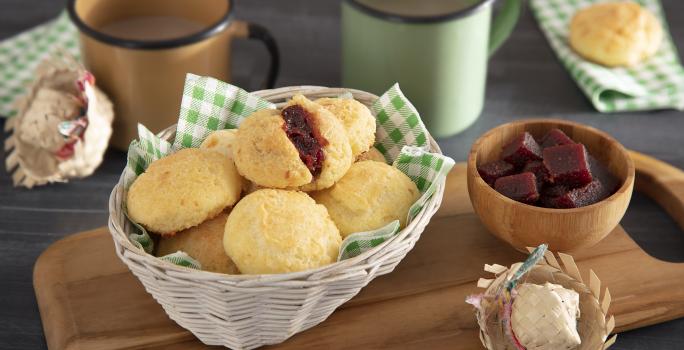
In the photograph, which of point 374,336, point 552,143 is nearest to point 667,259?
point 552,143

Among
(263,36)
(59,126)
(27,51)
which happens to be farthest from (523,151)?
(27,51)

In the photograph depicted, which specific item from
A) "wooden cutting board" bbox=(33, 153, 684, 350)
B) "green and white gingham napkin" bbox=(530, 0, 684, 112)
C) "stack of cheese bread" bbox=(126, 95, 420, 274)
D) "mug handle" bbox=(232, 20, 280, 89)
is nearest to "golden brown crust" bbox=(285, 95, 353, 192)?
"stack of cheese bread" bbox=(126, 95, 420, 274)

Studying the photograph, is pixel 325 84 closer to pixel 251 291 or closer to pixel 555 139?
pixel 555 139

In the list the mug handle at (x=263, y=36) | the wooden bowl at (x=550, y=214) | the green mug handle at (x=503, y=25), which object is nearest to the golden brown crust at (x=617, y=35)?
the green mug handle at (x=503, y=25)

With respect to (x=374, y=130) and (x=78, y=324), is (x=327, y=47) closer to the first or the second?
(x=374, y=130)

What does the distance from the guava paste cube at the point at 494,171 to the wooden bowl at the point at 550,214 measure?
0.5 inches

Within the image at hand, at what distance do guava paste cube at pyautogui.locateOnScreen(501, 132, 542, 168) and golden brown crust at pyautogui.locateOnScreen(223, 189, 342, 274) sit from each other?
0.25 metres

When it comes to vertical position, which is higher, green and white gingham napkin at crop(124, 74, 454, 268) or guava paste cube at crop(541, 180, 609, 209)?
green and white gingham napkin at crop(124, 74, 454, 268)

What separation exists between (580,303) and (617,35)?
61cm

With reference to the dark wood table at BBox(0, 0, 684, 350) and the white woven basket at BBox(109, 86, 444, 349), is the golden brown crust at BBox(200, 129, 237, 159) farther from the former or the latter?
the dark wood table at BBox(0, 0, 684, 350)

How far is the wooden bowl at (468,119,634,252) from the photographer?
3.15 ft

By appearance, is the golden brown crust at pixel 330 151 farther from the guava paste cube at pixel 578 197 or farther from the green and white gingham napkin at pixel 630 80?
the green and white gingham napkin at pixel 630 80

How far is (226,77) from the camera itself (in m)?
1.26

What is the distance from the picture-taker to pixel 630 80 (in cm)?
138
